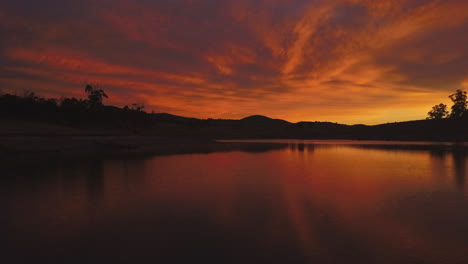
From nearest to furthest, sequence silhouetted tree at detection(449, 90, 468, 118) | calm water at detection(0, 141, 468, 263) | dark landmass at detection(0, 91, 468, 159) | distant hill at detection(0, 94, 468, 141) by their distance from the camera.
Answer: calm water at detection(0, 141, 468, 263) < dark landmass at detection(0, 91, 468, 159) < distant hill at detection(0, 94, 468, 141) < silhouetted tree at detection(449, 90, 468, 118)

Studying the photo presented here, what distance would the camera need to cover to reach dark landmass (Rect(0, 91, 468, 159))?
5240 cm

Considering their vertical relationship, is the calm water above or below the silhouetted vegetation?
below

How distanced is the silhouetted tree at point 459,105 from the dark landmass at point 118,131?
4153 mm

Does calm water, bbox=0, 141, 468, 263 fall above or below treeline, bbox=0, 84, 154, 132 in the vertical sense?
below

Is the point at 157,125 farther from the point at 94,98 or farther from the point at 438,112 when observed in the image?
the point at 438,112

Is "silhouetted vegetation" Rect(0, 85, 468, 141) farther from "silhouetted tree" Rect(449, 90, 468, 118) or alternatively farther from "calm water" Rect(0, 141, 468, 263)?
"calm water" Rect(0, 141, 468, 263)

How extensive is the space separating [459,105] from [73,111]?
160 m

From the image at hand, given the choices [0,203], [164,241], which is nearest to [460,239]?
[164,241]

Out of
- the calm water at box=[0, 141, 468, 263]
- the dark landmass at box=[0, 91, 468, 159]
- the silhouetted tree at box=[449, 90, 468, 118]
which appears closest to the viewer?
the calm water at box=[0, 141, 468, 263]

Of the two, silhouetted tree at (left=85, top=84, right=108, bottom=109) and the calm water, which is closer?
the calm water

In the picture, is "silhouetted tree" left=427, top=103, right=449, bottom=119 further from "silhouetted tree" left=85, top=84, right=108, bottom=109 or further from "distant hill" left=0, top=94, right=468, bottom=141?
"silhouetted tree" left=85, top=84, right=108, bottom=109

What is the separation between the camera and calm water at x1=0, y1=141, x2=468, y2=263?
9391 millimetres

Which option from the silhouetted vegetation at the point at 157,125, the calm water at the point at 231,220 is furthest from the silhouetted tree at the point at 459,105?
the calm water at the point at 231,220

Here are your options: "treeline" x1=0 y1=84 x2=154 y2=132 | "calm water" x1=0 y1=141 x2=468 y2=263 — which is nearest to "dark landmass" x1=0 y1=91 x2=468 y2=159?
"treeline" x1=0 y1=84 x2=154 y2=132
